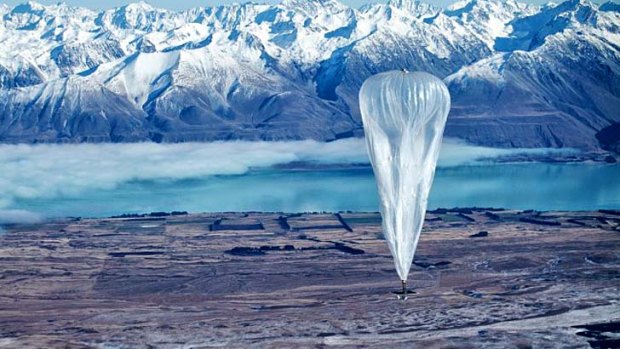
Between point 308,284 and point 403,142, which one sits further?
point 308,284

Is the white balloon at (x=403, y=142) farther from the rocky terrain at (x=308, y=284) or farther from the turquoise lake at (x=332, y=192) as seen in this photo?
the turquoise lake at (x=332, y=192)

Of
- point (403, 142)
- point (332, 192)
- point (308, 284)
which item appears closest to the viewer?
point (403, 142)

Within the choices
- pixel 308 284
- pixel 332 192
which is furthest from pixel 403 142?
pixel 332 192

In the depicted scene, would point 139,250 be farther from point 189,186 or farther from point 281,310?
point 189,186

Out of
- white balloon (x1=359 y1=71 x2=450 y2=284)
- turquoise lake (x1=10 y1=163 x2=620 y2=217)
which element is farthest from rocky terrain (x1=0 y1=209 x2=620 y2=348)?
turquoise lake (x1=10 y1=163 x2=620 y2=217)

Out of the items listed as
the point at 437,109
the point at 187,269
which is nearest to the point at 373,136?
the point at 437,109

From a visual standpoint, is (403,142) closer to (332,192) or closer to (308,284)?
(308,284)

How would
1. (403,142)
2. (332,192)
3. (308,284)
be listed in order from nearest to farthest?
(403,142) → (308,284) → (332,192)

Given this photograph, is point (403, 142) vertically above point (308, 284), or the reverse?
point (403, 142)
